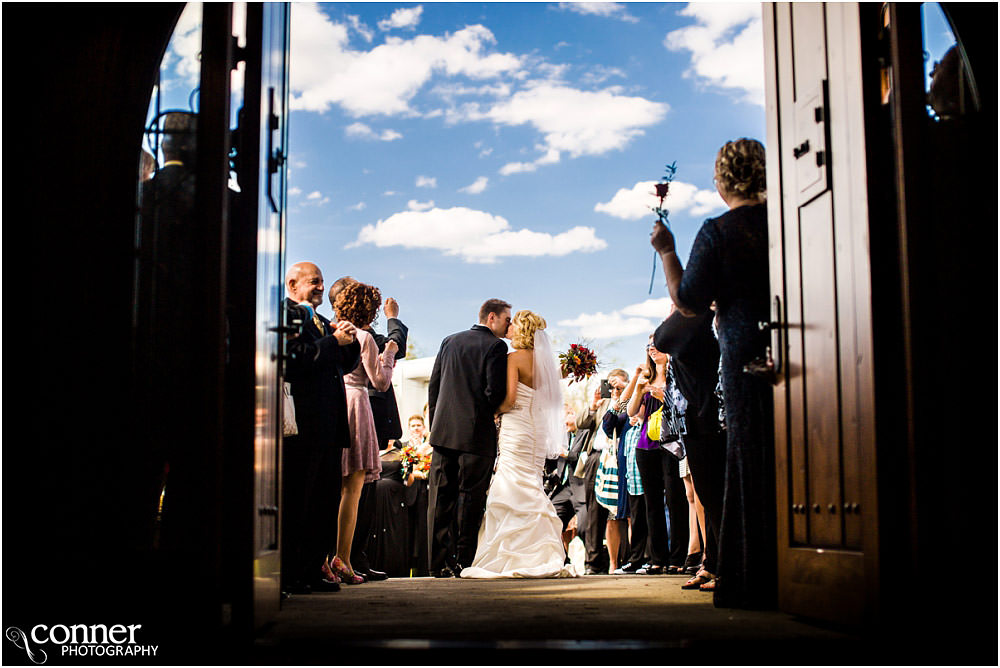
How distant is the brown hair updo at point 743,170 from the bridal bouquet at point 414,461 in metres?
6.15

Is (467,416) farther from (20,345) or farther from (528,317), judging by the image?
(20,345)

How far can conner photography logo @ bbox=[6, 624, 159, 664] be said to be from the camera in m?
2.83

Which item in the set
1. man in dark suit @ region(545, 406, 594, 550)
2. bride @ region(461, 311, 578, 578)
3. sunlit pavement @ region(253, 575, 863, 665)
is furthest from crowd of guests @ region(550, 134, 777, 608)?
man in dark suit @ region(545, 406, 594, 550)

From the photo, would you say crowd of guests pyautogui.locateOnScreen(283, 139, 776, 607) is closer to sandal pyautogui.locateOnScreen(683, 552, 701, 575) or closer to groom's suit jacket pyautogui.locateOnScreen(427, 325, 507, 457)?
sandal pyautogui.locateOnScreen(683, 552, 701, 575)

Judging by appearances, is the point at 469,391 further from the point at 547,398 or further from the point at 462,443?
the point at 547,398

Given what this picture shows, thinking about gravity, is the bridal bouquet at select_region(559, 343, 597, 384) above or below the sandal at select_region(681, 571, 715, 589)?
above

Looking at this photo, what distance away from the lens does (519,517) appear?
757cm

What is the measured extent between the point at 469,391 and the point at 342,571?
6.07 feet

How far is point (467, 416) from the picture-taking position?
7.54 m

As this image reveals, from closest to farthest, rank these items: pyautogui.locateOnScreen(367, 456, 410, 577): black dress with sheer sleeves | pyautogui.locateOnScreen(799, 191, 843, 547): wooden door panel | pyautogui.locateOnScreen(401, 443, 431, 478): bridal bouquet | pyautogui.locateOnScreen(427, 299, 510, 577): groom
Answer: pyautogui.locateOnScreen(799, 191, 843, 547): wooden door panel < pyautogui.locateOnScreen(427, 299, 510, 577): groom < pyautogui.locateOnScreen(367, 456, 410, 577): black dress with sheer sleeves < pyautogui.locateOnScreen(401, 443, 431, 478): bridal bouquet

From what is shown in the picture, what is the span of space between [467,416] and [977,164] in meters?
4.74

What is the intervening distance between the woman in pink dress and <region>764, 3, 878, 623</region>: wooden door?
2936mm

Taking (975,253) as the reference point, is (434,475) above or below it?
below

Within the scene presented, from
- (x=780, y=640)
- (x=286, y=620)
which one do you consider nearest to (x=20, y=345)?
(x=286, y=620)
